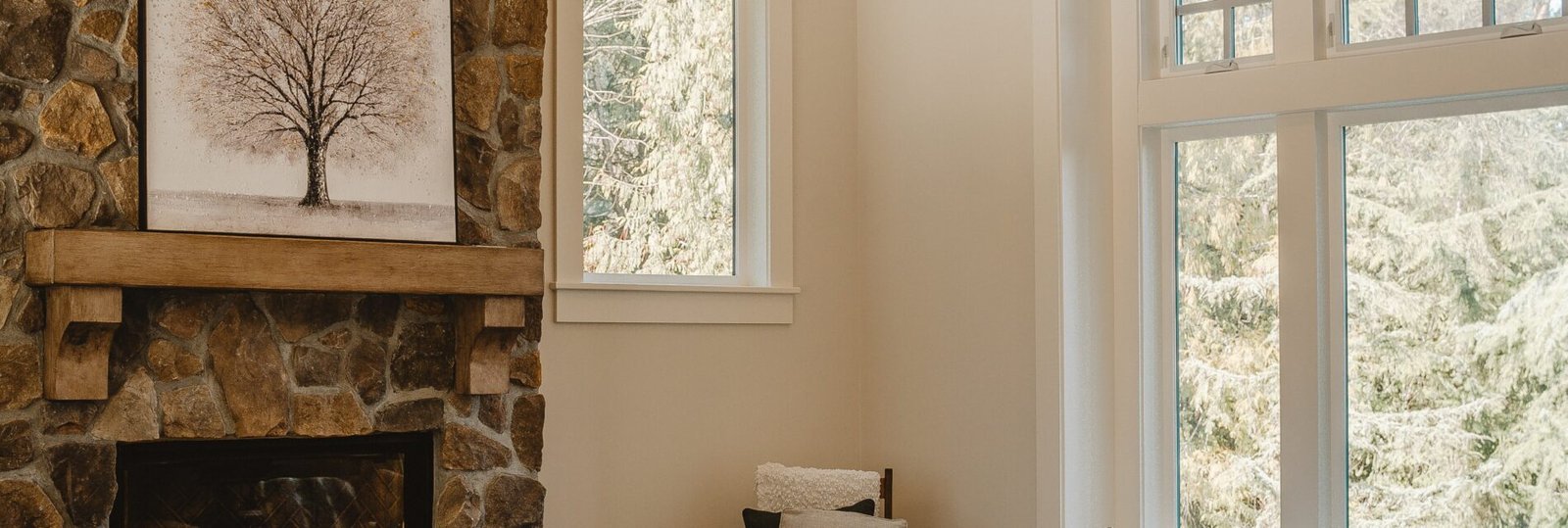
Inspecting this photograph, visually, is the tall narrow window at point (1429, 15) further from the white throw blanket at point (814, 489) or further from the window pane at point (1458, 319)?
the white throw blanket at point (814, 489)

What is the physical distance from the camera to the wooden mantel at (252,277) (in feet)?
9.89

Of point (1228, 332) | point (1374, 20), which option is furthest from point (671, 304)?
point (1374, 20)

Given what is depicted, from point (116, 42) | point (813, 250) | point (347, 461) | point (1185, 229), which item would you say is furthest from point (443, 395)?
point (1185, 229)

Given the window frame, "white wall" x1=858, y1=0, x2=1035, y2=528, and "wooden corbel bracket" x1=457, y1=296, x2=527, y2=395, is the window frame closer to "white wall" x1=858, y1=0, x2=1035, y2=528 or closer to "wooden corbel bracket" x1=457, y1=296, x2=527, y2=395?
"white wall" x1=858, y1=0, x2=1035, y2=528

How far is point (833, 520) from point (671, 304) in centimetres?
89

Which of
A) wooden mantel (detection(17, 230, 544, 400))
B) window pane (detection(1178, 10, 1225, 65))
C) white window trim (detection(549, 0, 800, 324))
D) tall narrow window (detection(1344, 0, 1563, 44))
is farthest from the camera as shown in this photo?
white window trim (detection(549, 0, 800, 324))

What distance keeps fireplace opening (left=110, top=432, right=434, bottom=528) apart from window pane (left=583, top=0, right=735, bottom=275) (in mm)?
955

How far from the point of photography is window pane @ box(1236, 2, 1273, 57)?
154 inches

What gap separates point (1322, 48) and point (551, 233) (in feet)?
7.65

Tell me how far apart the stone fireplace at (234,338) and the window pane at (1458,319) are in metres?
2.33

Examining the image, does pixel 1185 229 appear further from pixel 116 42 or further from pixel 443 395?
pixel 116 42

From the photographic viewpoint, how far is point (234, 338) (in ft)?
11.2

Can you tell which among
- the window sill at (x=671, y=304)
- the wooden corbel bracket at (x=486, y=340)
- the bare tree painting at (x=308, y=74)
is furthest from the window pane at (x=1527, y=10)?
the bare tree painting at (x=308, y=74)

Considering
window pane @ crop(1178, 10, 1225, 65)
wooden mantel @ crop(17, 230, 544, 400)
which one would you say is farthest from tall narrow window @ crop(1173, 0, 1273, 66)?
wooden mantel @ crop(17, 230, 544, 400)
